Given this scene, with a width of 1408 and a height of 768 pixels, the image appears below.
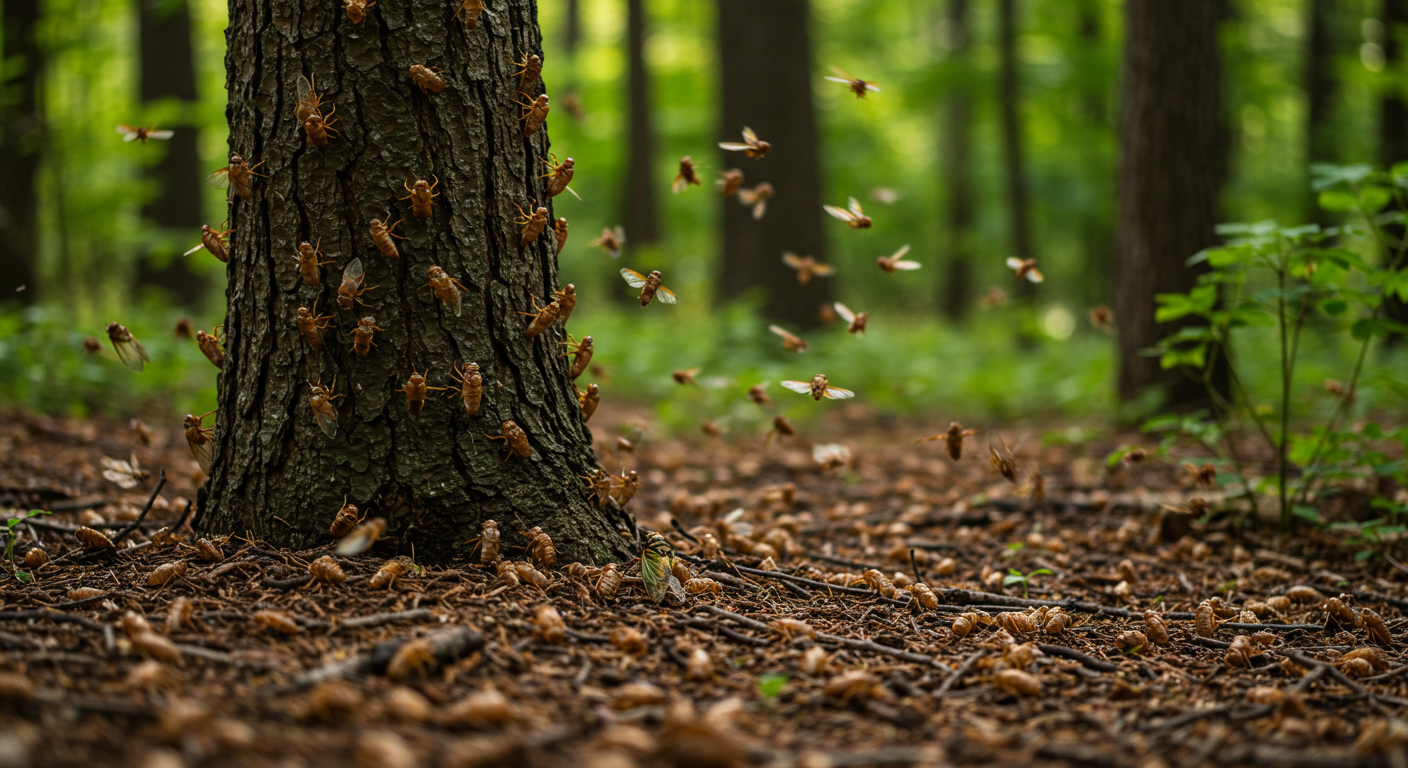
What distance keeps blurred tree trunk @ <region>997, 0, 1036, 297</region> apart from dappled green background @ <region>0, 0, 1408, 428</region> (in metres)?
0.42

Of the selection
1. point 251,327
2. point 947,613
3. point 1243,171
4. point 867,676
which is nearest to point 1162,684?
point 947,613

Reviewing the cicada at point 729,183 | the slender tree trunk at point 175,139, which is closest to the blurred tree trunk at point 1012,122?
the cicada at point 729,183

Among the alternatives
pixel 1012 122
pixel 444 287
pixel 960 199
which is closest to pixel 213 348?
pixel 444 287

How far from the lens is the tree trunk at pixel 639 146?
47.4 feet

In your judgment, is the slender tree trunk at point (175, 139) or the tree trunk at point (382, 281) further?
the slender tree trunk at point (175, 139)

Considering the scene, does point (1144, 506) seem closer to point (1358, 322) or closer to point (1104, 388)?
point (1358, 322)

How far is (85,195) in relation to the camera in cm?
796


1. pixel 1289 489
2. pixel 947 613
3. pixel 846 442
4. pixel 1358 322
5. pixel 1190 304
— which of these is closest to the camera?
pixel 947 613

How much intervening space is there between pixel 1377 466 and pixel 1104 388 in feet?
13.3

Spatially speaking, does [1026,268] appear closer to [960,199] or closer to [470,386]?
[470,386]

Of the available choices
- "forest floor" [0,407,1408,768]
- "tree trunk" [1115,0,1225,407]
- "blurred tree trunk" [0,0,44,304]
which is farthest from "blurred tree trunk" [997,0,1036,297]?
"blurred tree trunk" [0,0,44,304]

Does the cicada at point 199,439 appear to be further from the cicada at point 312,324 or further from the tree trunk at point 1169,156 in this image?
the tree trunk at point 1169,156

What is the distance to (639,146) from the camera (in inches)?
577

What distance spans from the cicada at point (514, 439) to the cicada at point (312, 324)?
564 mm
